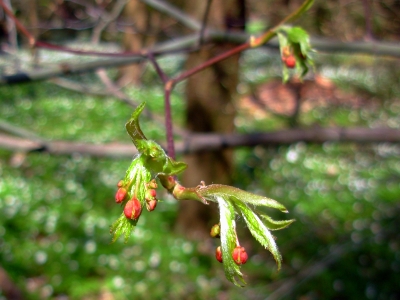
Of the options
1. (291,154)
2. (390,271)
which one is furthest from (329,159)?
(390,271)

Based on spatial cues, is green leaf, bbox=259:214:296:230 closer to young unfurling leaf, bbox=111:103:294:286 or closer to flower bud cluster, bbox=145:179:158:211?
young unfurling leaf, bbox=111:103:294:286

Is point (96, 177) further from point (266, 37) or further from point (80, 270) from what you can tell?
point (266, 37)

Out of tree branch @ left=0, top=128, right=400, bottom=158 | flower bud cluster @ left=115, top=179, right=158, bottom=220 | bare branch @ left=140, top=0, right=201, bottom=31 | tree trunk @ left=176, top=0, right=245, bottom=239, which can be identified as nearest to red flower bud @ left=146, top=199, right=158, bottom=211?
flower bud cluster @ left=115, top=179, right=158, bottom=220

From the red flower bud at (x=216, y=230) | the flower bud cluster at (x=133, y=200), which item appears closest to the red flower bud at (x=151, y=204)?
the flower bud cluster at (x=133, y=200)

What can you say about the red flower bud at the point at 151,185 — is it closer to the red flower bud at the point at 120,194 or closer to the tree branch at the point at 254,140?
the red flower bud at the point at 120,194

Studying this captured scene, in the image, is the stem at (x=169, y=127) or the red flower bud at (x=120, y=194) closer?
the red flower bud at (x=120, y=194)

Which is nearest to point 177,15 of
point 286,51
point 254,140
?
point 254,140
